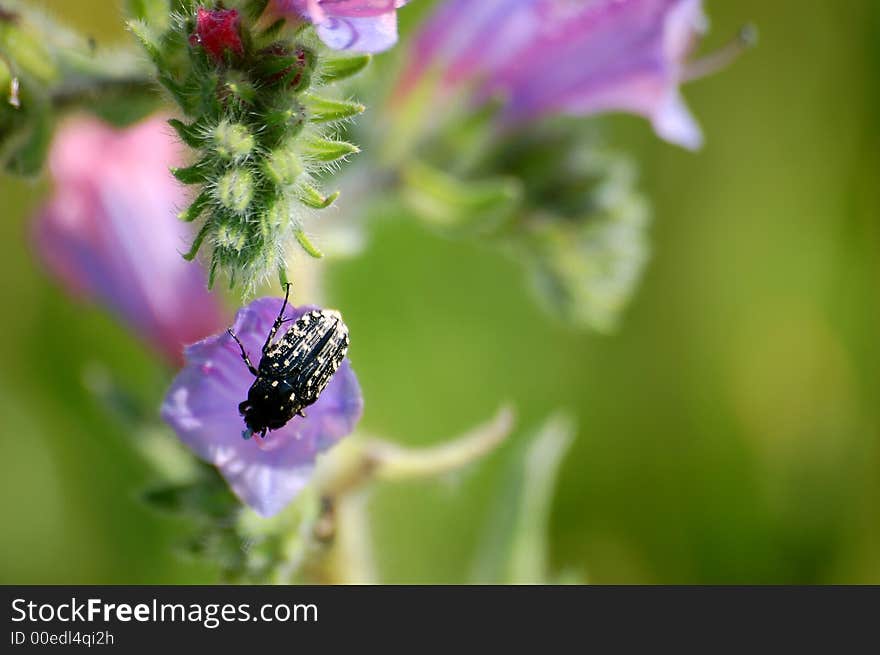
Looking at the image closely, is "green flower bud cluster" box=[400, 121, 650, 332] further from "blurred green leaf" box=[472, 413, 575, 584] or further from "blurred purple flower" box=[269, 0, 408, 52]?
"blurred purple flower" box=[269, 0, 408, 52]

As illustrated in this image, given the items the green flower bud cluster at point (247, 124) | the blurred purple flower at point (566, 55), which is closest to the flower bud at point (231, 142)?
the green flower bud cluster at point (247, 124)

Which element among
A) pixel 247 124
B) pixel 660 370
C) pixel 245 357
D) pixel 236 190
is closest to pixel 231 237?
pixel 236 190

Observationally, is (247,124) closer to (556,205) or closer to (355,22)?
(355,22)

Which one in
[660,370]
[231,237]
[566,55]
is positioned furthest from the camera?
[660,370]

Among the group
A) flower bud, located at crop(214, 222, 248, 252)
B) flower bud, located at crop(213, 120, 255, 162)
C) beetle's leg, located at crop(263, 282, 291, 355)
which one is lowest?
flower bud, located at crop(214, 222, 248, 252)

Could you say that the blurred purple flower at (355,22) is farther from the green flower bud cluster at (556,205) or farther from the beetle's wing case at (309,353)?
the green flower bud cluster at (556,205)

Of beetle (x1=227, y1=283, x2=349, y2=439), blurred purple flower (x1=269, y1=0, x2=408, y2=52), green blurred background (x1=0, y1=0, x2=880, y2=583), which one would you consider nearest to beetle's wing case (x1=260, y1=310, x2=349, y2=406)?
beetle (x1=227, y1=283, x2=349, y2=439)
